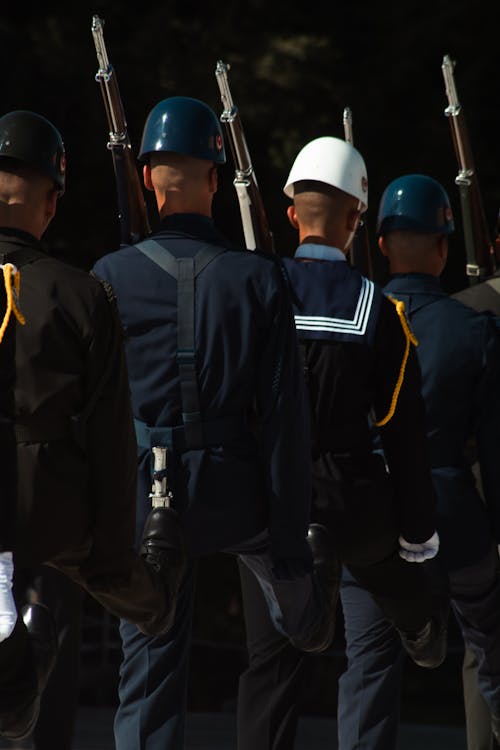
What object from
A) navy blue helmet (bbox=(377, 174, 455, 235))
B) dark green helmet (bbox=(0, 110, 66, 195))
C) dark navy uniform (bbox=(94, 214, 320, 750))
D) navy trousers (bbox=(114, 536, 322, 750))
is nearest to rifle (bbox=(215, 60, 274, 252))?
navy blue helmet (bbox=(377, 174, 455, 235))

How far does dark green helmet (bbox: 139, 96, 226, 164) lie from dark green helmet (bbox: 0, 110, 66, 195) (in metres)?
0.60

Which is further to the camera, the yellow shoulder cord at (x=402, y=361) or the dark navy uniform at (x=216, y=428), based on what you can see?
the yellow shoulder cord at (x=402, y=361)

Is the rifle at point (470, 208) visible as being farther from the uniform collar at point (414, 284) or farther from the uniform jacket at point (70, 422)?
the uniform jacket at point (70, 422)

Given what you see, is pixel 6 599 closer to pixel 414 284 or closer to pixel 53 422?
pixel 53 422

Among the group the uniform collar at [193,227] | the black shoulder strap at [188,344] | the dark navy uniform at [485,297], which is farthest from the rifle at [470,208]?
the black shoulder strap at [188,344]

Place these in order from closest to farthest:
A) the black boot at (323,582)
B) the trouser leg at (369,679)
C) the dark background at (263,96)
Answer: the black boot at (323,582), the trouser leg at (369,679), the dark background at (263,96)

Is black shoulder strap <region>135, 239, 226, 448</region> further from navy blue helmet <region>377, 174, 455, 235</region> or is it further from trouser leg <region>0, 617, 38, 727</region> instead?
navy blue helmet <region>377, 174, 455, 235</region>

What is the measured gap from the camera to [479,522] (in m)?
6.33

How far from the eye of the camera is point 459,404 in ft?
20.8

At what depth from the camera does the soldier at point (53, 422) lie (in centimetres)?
457

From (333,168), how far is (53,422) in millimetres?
1743

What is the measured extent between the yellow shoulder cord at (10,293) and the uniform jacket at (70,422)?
0.11 feet

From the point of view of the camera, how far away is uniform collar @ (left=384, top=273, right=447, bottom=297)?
6.39 metres

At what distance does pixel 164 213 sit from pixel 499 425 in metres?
1.47
